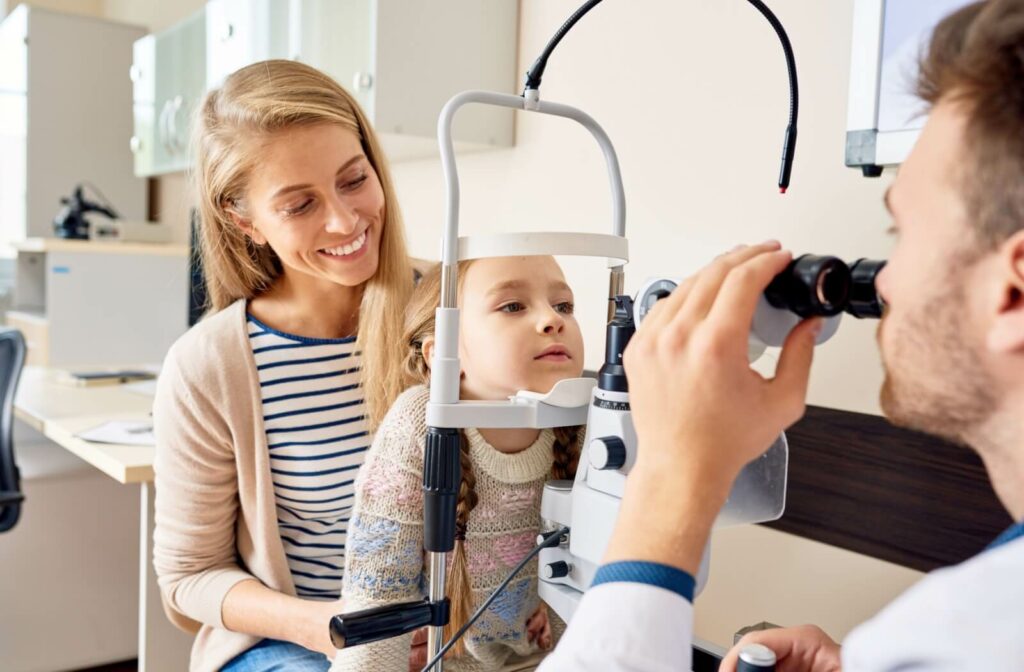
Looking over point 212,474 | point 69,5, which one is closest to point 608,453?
point 212,474

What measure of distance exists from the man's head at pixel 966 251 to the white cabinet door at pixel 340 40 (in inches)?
49.3

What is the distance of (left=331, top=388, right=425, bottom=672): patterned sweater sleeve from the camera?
38.1 inches

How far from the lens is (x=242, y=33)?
2.24 metres

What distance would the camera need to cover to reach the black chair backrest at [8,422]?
2.09m

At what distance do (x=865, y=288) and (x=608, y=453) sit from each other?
0.24 meters

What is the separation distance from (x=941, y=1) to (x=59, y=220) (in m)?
3.08

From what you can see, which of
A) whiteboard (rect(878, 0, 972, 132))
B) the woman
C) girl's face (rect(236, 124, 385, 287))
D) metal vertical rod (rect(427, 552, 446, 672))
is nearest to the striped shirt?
the woman

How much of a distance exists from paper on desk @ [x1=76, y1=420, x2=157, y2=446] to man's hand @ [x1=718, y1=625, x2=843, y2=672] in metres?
1.43

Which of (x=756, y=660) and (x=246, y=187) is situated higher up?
(x=246, y=187)

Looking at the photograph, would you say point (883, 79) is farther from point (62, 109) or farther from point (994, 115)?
point (62, 109)

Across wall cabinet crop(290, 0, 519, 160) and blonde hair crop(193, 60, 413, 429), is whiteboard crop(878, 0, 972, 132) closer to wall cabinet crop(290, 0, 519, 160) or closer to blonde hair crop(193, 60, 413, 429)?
blonde hair crop(193, 60, 413, 429)

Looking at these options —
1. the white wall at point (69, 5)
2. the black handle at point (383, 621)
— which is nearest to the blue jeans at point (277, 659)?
the black handle at point (383, 621)

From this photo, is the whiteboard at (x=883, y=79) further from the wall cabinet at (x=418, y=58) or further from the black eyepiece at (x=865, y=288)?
the wall cabinet at (x=418, y=58)

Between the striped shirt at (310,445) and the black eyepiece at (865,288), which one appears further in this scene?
the striped shirt at (310,445)
